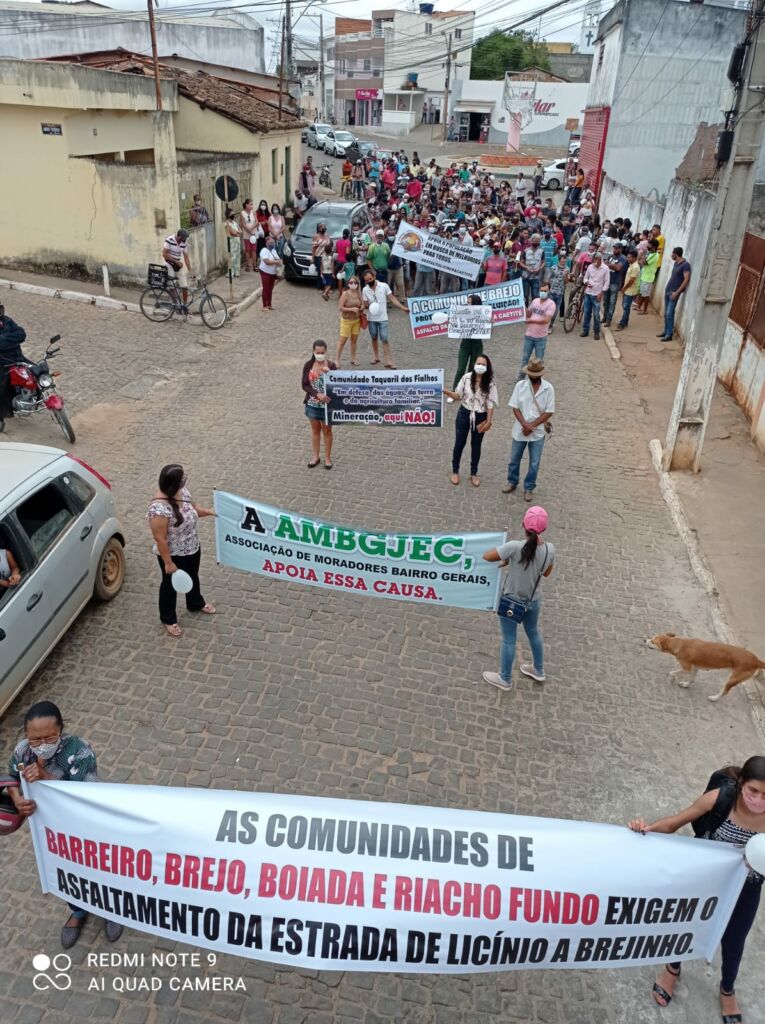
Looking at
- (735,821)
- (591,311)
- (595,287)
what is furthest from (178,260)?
(735,821)

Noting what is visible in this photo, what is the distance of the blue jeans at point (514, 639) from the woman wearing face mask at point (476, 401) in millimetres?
3466

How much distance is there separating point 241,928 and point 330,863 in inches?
19.8

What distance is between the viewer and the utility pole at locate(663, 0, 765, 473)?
812 cm

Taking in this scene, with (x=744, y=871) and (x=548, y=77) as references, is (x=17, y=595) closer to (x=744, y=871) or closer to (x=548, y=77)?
(x=744, y=871)

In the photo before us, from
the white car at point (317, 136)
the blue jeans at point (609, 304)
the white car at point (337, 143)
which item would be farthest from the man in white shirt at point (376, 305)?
the white car at point (317, 136)

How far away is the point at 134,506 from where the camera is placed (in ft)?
28.1

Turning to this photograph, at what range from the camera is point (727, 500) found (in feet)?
30.5

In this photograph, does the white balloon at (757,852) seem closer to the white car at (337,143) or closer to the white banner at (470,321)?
the white banner at (470,321)

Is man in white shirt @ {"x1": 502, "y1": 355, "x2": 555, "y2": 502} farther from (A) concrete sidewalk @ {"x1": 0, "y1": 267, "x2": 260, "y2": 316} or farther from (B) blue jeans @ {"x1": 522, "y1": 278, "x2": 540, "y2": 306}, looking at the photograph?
(A) concrete sidewalk @ {"x1": 0, "y1": 267, "x2": 260, "y2": 316}

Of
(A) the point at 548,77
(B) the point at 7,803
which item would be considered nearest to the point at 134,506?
(B) the point at 7,803

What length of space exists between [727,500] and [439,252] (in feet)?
26.5

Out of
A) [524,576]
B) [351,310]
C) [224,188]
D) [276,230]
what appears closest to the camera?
[524,576]

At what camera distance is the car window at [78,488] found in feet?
20.2

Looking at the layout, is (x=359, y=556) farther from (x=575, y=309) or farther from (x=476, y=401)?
(x=575, y=309)
